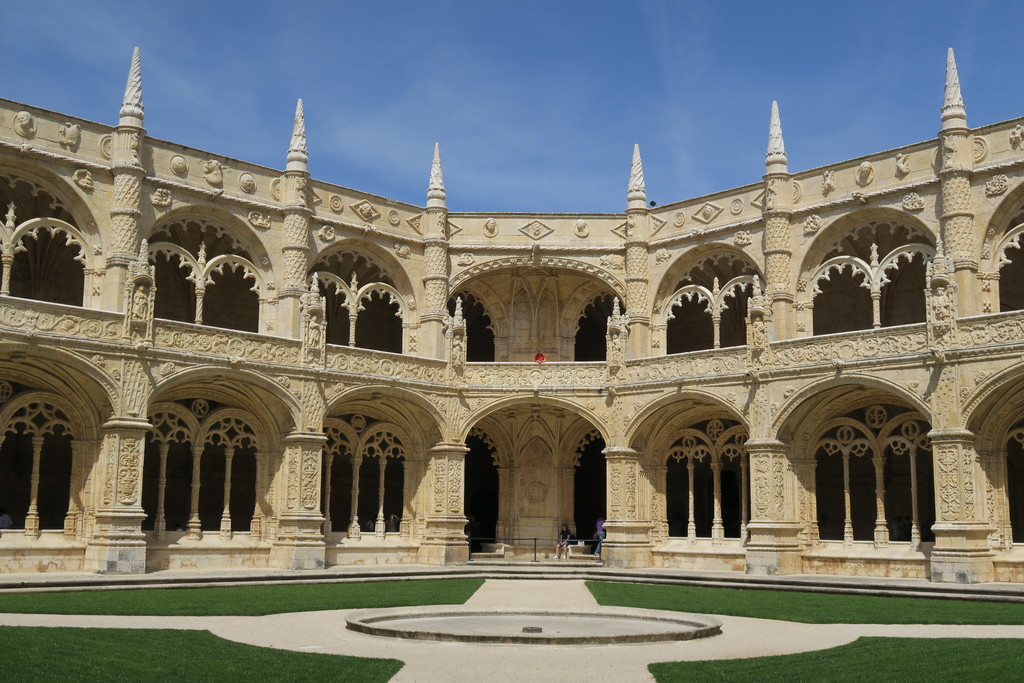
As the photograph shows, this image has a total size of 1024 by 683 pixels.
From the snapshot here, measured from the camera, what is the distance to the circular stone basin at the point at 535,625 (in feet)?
46.9

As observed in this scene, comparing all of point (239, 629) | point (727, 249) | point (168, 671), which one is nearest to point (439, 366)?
point (727, 249)

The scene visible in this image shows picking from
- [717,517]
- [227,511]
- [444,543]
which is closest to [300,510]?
[227,511]

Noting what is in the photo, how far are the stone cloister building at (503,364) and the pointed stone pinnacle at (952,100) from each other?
0.28 feet

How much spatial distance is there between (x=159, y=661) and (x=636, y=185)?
24.1 meters

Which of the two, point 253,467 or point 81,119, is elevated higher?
point 81,119

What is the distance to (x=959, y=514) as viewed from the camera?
24656 millimetres

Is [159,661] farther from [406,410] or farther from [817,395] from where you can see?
[406,410]

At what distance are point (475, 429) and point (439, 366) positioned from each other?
4.00 m

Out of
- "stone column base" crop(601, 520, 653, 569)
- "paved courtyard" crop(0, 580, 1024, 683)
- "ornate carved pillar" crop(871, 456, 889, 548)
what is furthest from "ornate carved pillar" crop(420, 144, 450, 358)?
"paved courtyard" crop(0, 580, 1024, 683)

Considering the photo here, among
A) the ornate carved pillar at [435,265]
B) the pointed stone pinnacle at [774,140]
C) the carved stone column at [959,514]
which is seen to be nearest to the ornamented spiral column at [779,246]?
the pointed stone pinnacle at [774,140]

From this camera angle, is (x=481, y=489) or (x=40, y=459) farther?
(x=481, y=489)

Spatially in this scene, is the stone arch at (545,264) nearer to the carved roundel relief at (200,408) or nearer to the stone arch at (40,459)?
the carved roundel relief at (200,408)

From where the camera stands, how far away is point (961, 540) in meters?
24.5

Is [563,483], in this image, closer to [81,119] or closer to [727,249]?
[727,249]
